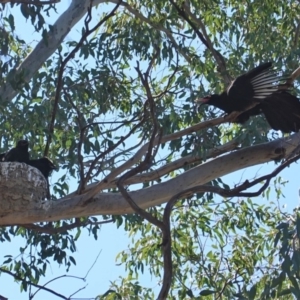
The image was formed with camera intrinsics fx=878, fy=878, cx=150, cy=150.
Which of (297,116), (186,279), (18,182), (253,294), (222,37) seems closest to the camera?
(253,294)

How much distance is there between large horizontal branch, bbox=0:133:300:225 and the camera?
7.04 metres

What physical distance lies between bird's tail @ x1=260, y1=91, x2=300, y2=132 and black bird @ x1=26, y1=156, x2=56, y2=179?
2417 millimetres

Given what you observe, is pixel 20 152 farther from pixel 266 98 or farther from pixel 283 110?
pixel 283 110

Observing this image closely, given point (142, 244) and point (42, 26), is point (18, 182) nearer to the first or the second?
point (42, 26)

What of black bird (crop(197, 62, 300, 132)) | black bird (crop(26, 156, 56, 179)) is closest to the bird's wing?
black bird (crop(197, 62, 300, 132))

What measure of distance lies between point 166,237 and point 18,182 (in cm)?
370

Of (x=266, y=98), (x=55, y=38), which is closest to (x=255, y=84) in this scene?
(x=266, y=98)

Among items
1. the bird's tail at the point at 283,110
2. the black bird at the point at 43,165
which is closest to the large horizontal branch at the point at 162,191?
the bird's tail at the point at 283,110

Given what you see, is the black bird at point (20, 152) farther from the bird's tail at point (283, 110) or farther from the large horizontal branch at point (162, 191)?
the bird's tail at point (283, 110)

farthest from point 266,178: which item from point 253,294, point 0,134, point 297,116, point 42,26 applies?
point 0,134

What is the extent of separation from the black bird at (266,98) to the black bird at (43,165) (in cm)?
205

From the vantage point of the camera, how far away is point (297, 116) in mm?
A: 7520

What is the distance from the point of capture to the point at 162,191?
7.18 metres

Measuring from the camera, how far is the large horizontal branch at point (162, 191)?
704 cm
